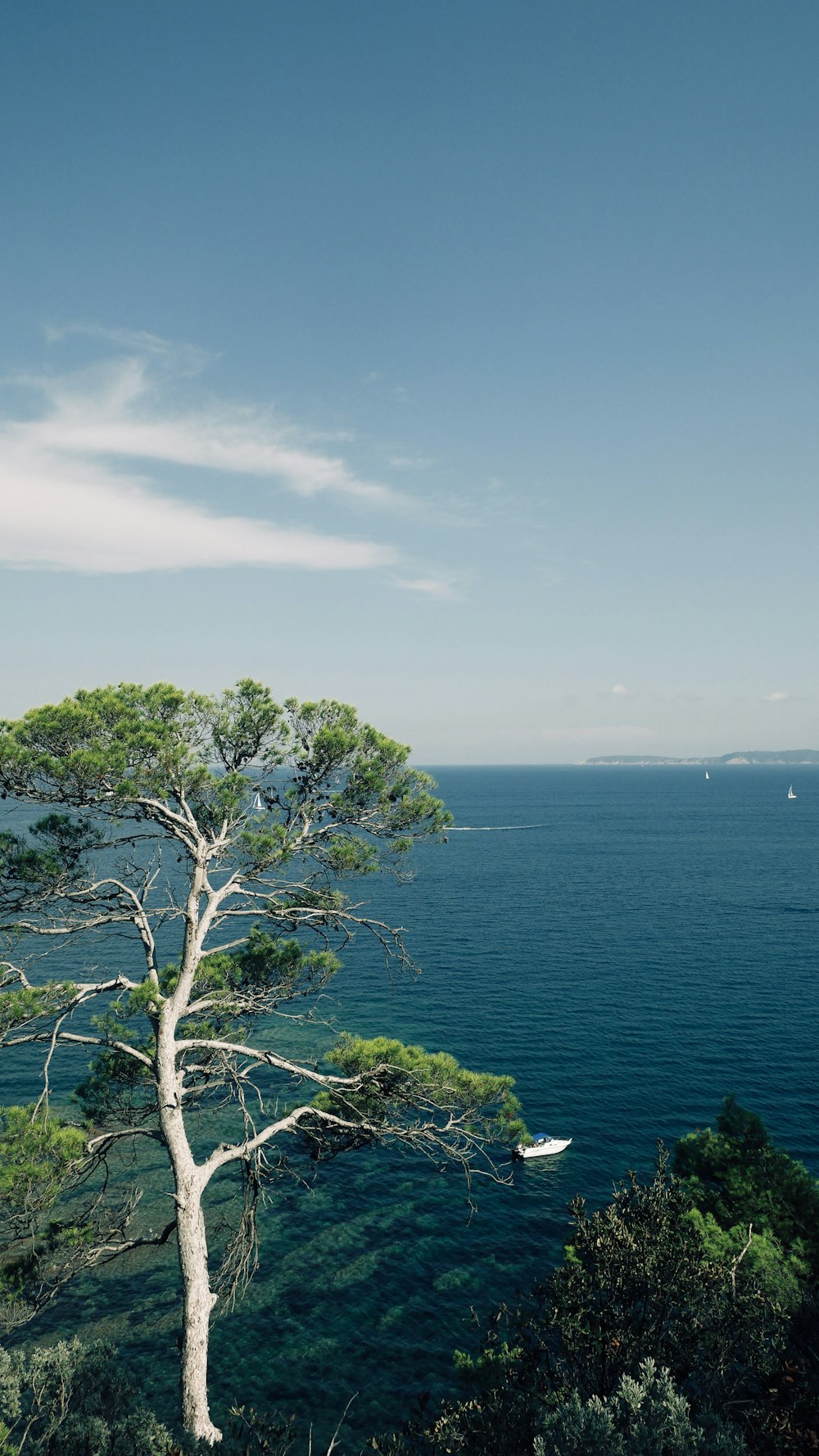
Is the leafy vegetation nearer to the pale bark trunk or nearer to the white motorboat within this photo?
the pale bark trunk

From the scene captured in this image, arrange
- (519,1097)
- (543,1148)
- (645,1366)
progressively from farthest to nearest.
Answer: (519,1097) → (543,1148) → (645,1366)

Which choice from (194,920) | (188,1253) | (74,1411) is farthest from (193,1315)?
(194,920)

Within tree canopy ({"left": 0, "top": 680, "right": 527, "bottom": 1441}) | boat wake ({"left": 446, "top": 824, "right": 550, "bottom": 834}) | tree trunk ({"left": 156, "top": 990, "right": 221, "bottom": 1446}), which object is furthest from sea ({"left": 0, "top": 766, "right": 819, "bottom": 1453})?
boat wake ({"left": 446, "top": 824, "right": 550, "bottom": 834})

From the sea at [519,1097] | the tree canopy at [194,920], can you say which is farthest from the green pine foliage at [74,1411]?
the sea at [519,1097]

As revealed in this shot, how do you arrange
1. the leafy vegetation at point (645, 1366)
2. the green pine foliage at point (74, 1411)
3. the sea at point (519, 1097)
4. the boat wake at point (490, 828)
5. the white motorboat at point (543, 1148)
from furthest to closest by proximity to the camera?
the boat wake at point (490, 828) < the white motorboat at point (543, 1148) < the sea at point (519, 1097) < the green pine foliage at point (74, 1411) < the leafy vegetation at point (645, 1366)

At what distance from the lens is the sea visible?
2403 cm

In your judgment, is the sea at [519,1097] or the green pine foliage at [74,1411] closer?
the green pine foliage at [74,1411]

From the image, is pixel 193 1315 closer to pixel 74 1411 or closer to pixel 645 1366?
pixel 74 1411

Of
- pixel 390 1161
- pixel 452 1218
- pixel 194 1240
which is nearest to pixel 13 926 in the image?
pixel 194 1240

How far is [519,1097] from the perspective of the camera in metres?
39.3

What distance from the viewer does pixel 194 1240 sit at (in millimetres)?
14117

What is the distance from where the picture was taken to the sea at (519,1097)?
78.8ft

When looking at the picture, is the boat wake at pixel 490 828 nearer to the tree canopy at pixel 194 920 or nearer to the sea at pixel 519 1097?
the sea at pixel 519 1097

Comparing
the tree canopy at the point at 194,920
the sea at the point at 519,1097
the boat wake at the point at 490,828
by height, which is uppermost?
the tree canopy at the point at 194,920
